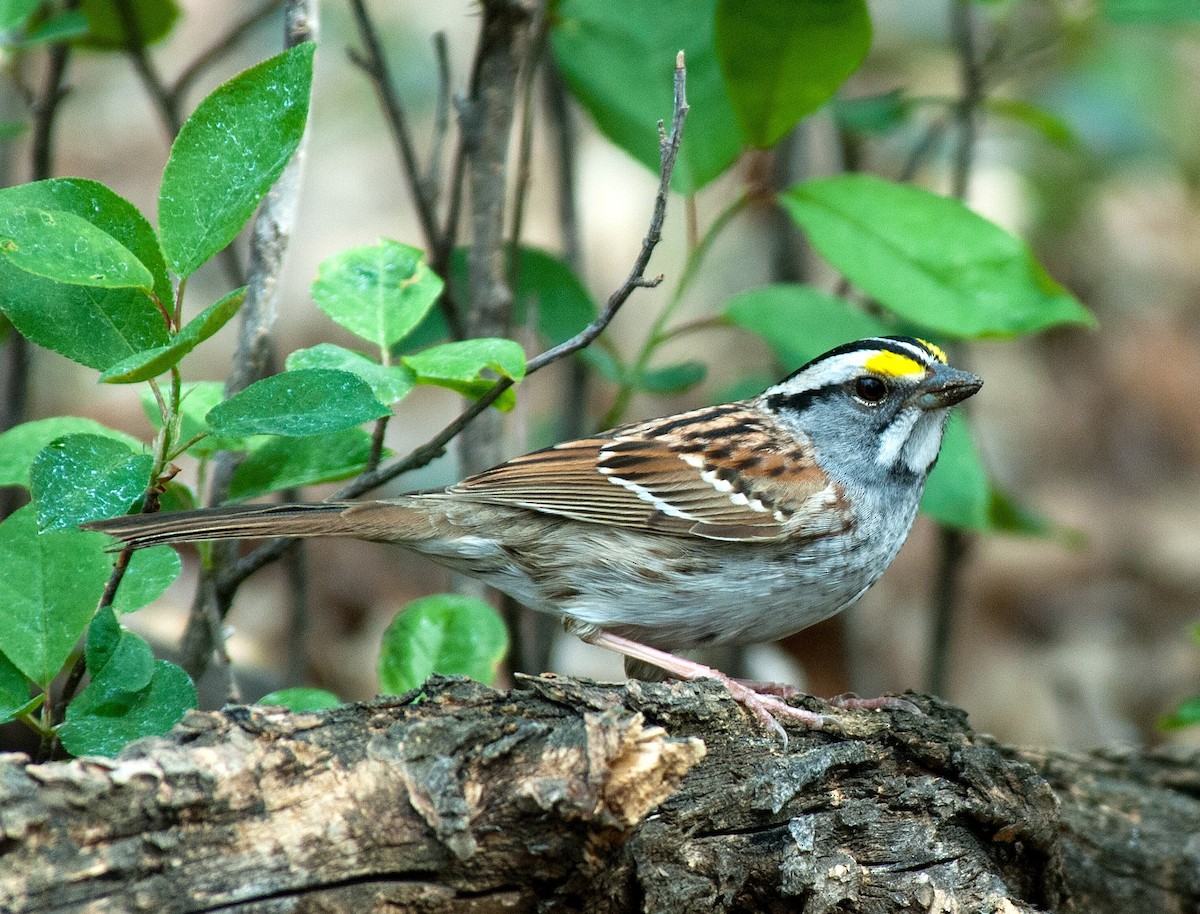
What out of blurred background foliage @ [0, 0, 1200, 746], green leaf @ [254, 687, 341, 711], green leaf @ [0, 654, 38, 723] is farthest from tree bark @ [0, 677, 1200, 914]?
blurred background foliage @ [0, 0, 1200, 746]

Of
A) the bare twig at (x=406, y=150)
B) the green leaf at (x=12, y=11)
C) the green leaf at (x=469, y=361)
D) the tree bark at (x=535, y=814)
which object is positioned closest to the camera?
the tree bark at (x=535, y=814)

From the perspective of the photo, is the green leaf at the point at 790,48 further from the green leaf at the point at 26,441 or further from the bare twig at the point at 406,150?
the green leaf at the point at 26,441

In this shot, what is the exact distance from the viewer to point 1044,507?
7469mm

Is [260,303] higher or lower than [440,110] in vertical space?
lower

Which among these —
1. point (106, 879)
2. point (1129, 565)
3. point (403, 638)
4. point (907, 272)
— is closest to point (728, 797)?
point (403, 638)

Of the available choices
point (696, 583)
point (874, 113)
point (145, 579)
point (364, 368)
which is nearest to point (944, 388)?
point (696, 583)

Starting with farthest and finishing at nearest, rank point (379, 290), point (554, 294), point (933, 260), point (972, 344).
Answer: point (972, 344) → point (554, 294) → point (933, 260) → point (379, 290)

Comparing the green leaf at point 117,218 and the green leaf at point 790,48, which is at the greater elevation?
the green leaf at point 790,48

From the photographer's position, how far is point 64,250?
6.67 ft

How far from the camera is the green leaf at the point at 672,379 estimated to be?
151 inches

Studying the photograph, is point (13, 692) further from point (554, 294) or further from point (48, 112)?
point (554, 294)

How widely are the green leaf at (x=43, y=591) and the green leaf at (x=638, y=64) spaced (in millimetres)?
1935

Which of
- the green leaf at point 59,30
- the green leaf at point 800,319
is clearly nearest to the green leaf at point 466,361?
the green leaf at point 800,319

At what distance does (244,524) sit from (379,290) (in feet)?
1.92
